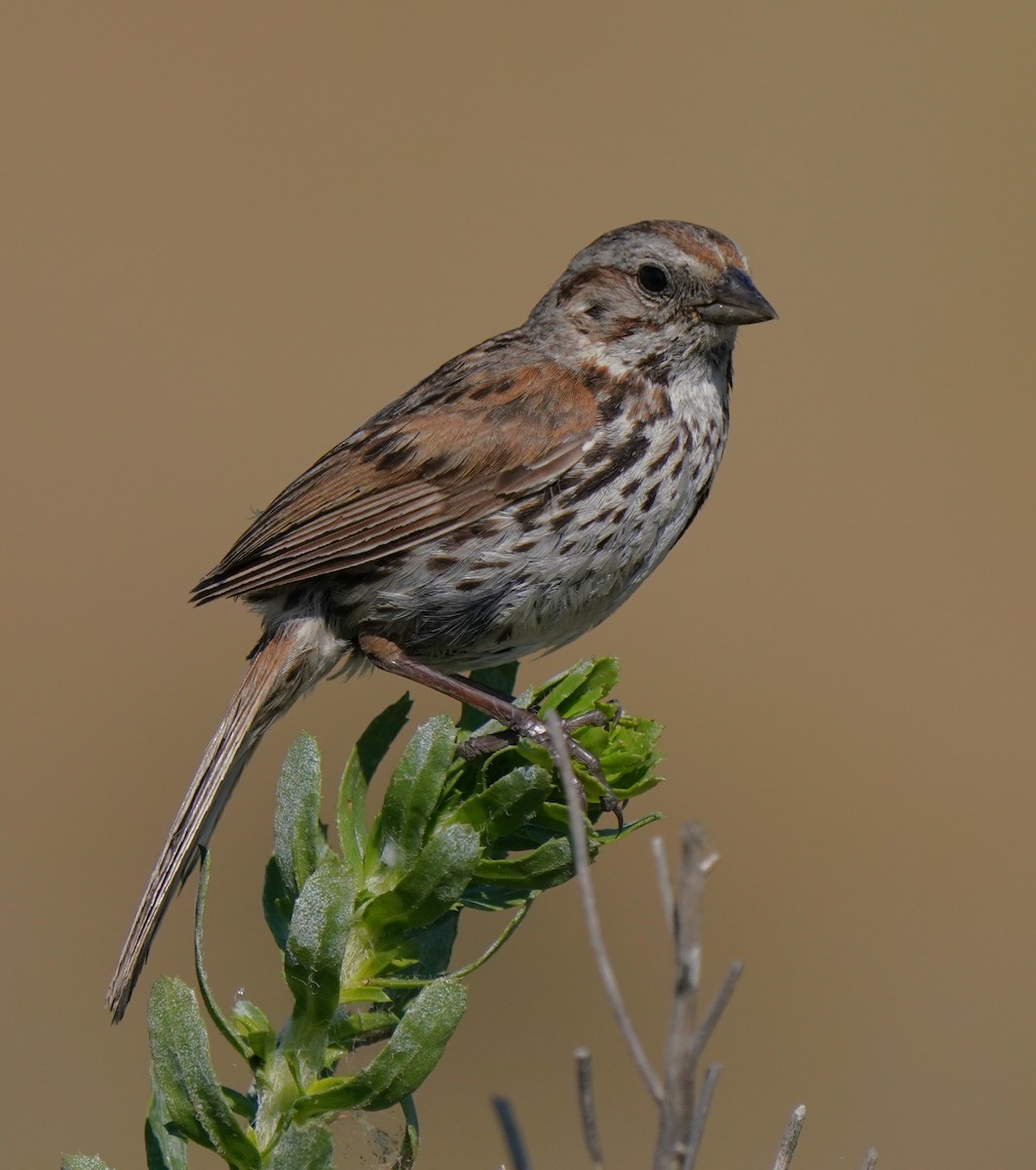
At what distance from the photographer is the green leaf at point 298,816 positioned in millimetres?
1789

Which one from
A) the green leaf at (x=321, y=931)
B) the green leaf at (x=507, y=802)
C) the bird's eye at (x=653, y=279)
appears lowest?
the green leaf at (x=321, y=931)

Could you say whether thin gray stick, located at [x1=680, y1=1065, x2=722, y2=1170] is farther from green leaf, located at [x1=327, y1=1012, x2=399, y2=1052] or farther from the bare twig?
green leaf, located at [x1=327, y1=1012, x2=399, y2=1052]

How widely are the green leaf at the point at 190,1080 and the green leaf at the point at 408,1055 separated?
0.10 metres

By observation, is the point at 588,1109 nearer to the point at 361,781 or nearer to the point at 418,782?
the point at 418,782

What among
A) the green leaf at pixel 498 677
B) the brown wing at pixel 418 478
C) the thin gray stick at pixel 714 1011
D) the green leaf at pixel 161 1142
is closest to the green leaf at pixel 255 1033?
the green leaf at pixel 161 1142

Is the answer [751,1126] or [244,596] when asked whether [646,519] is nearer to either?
[244,596]

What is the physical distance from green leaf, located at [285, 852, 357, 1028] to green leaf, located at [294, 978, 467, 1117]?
10 centimetres

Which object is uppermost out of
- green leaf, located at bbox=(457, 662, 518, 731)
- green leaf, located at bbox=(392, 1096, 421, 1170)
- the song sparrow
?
the song sparrow

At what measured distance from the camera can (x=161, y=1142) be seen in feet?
5.38

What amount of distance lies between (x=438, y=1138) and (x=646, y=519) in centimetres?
299

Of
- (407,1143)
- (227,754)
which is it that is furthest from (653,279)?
(407,1143)

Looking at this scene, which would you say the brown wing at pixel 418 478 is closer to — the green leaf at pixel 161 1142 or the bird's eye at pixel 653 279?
the bird's eye at pixel 653 279

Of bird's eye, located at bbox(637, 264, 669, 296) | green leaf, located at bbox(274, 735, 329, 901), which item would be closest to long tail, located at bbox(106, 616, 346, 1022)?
green leaf, located at bbox(274, 735, 329, 901)

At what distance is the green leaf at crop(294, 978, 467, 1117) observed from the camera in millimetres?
1533
